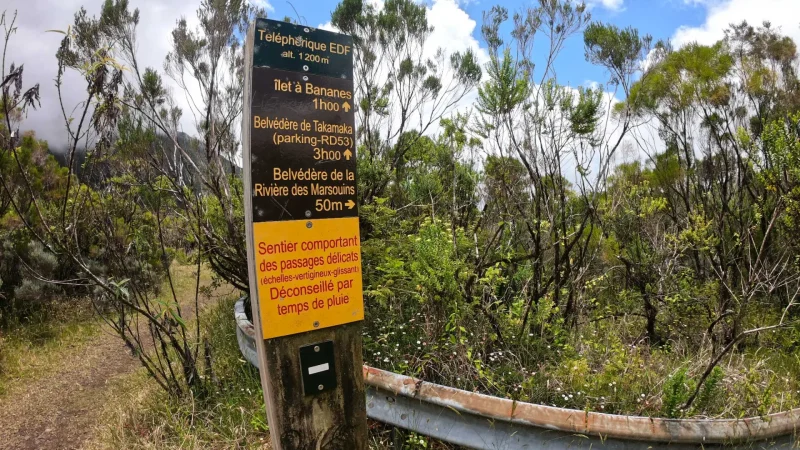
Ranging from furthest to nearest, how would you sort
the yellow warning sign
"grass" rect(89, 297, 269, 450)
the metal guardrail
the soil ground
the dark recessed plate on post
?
the soil ground < "grass" rect(89, 297, 269, 450) < the metal guardrail < the dark recessed plate on post < the yellow warning sign

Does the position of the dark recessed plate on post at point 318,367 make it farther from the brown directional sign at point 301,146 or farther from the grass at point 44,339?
the grass at point 44,339

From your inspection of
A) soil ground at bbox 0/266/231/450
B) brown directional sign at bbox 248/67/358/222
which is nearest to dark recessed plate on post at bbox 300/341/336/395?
brown directional sign at bbox 248/67/358/222

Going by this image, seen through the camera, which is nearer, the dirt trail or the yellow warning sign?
the yellow warning sign

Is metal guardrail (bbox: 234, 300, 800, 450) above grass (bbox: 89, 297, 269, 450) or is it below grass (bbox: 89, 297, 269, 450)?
above

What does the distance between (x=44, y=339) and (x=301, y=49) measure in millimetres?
7270

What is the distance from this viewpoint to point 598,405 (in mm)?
3205

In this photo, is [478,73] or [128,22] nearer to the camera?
[128,22]

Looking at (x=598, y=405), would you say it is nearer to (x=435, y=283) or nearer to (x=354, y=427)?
(x=435, y=283)

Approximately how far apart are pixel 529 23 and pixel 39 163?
899 cm

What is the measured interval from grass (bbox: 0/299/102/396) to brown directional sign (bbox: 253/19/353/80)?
538 cm

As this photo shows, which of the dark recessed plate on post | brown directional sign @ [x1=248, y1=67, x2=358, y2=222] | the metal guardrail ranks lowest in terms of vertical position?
the metal guardrail

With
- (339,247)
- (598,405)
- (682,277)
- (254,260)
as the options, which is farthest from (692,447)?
(682,277)

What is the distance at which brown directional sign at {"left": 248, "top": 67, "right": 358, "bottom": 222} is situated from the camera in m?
2.18

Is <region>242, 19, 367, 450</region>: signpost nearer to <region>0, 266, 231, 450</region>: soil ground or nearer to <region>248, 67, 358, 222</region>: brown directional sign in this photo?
<region>248, 67, 358, 222</region>: brown directional sign
